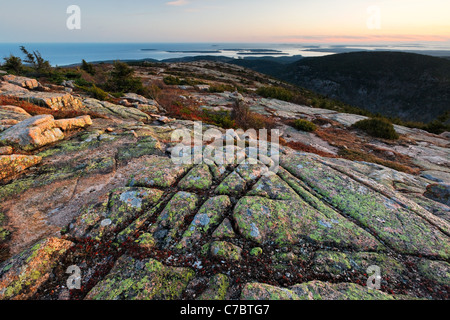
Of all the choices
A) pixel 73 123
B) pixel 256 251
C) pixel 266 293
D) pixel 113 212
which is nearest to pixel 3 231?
pixel 113 212

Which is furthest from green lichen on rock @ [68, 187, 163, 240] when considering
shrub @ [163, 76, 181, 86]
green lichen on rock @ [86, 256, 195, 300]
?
shrub @ [163, 76, 181, 86]

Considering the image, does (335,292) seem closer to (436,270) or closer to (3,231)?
(436,270)

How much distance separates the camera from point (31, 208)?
5.23 meters

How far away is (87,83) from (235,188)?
95.8 feet

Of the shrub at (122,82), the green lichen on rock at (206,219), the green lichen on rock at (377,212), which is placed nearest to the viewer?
the green lichen on rock at (206,219)

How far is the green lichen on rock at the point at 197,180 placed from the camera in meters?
5.69

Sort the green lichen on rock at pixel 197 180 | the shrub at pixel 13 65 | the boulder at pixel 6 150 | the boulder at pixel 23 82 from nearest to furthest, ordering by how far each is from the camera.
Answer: the green lichen on rock at pixel 197 180 < the boulder at pixel 6 150 < the boulder at pixel 23 82 < the shrub at pixel 13 65

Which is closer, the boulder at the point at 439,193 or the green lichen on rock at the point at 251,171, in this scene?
the green lichen on rock at the point at 251,171

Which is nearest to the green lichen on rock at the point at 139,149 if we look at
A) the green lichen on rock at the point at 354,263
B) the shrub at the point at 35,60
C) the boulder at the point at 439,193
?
the green lichen on rock at the point at 354,263

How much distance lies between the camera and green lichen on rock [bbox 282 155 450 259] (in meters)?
4.25

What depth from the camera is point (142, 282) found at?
3250 millimetres

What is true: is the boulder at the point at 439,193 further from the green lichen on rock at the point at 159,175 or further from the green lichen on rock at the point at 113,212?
the green lichen on rock at the point at 113,212

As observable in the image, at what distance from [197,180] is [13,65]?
1537 inches

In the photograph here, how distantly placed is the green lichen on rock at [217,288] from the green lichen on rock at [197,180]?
105 inches
